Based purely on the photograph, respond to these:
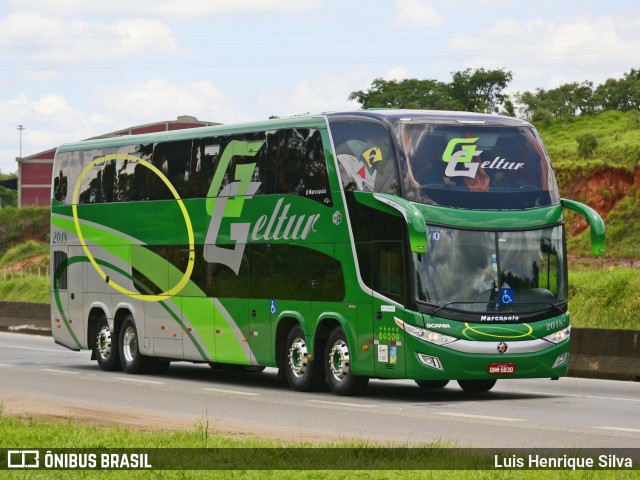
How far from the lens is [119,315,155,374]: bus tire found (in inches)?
1047

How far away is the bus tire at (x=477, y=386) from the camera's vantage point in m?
22.0

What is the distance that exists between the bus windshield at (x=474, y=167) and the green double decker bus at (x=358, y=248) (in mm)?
23

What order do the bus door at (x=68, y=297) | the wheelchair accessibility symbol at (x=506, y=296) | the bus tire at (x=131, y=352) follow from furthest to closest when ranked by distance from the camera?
the bus door at (x=68, y=297) < the bus tire at (x=131, y=352) < the wheelchair accessibility symbol at (x=506, y=296)

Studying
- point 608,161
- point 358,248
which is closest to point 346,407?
point 358,248

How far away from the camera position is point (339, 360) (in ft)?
70.3

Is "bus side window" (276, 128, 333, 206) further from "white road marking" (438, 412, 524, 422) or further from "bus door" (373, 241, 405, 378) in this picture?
"white road marking" (438, 412, 524, 422)

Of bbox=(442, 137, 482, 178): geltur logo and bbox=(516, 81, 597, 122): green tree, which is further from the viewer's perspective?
bbox=(516, 81, 597, 122): green tree

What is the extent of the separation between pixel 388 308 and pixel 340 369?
1585 mm

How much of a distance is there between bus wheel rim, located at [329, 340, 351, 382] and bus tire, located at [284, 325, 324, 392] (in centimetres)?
41

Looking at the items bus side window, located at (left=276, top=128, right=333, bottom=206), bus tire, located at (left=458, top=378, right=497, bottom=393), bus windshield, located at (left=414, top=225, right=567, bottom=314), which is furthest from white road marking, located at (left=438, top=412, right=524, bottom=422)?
bus side window, located at (left=276, top=128, right=333, bottom=206)

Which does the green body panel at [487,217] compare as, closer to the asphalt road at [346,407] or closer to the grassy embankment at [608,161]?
the asphalt road at [346,407]

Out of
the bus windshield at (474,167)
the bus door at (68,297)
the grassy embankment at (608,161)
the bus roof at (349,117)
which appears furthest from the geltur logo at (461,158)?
the grassy embankment at (608,161)

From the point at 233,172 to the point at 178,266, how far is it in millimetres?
2508

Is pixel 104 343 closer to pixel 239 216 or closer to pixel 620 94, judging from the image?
pixel 239 216
